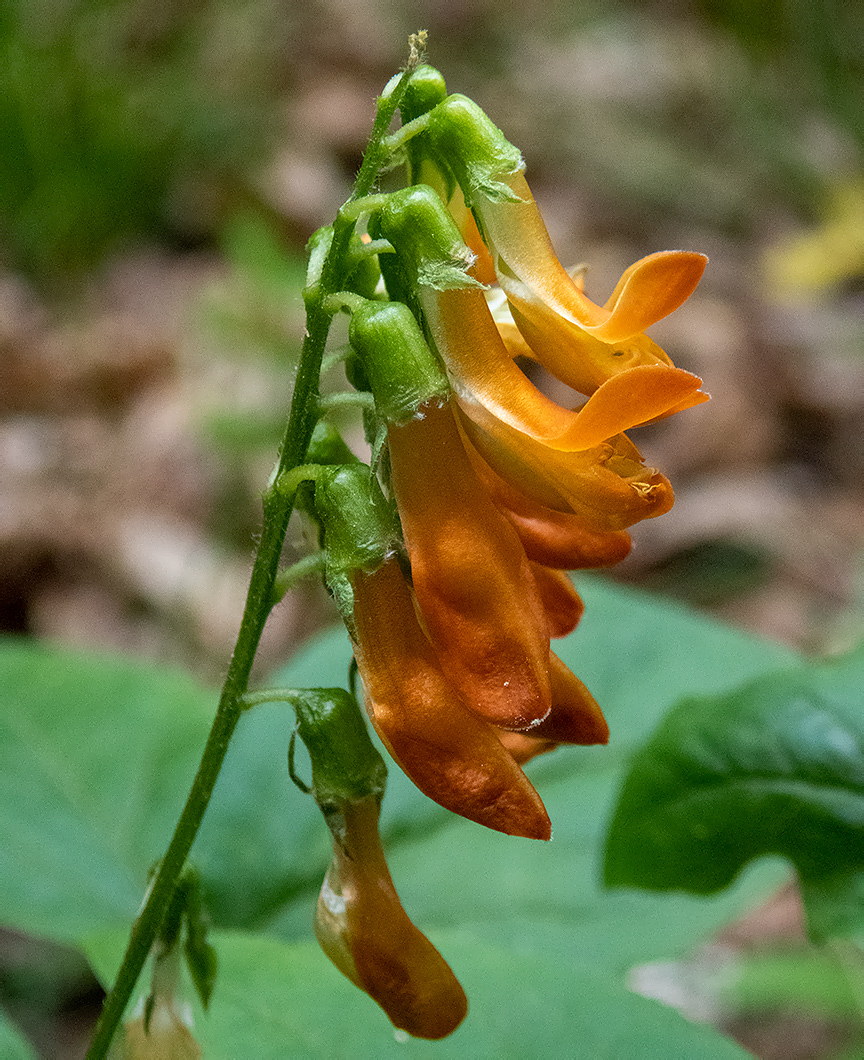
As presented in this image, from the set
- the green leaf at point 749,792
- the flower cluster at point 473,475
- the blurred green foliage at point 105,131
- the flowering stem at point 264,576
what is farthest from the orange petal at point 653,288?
the blurred green foliage at point 105,131

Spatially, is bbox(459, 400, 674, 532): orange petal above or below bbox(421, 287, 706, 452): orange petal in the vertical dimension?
below

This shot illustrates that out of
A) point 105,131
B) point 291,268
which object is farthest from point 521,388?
point 105,131

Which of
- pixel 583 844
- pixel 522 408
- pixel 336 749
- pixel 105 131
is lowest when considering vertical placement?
pixel 583 844

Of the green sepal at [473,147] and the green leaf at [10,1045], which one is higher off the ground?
the green sepal at [473,147]

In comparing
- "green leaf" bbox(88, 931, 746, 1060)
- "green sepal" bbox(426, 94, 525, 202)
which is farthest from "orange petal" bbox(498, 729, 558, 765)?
"green sepal" bbox(426, 94, 525, 202)

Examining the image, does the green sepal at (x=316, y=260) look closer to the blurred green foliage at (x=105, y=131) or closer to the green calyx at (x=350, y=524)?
the green calyx at (x=350, y=524)

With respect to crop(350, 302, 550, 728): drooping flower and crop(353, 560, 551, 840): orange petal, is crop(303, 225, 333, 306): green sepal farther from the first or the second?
crop(353, 560, 551, 840): orange petal

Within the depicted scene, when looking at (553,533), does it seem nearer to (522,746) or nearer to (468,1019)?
(522,746)
